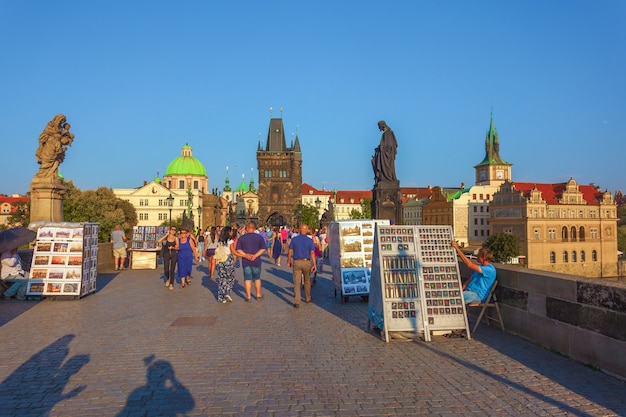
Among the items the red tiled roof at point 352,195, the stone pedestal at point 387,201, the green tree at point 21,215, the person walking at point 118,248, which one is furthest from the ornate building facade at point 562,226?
the red tiled roof at point 352,195

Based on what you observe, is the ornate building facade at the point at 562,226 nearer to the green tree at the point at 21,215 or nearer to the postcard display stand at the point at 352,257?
the green tree at the point at 21,215

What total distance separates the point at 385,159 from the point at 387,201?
64.6 inches

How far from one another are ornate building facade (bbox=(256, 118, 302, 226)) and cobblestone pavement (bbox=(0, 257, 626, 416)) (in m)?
101

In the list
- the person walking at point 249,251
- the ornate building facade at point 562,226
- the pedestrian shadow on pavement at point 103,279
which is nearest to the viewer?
the person walking at point 249,251

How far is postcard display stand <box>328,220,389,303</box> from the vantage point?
37.6 feet

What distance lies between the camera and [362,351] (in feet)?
22.6

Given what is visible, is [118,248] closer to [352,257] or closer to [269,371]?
[352,257]

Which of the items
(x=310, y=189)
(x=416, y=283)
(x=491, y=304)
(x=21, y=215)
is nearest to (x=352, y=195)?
(x=310, y=189)

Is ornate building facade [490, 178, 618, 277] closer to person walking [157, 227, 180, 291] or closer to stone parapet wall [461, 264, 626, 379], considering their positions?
person walking [157, 227, 180, 291]

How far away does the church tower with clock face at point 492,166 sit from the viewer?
118 meters

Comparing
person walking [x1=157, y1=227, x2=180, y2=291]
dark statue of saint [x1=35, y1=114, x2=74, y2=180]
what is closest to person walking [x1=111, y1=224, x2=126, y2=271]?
dark statue of saint [x1=35, y1=114, x2=74, y2=180]

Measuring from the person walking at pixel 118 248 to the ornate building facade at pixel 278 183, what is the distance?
90178mm

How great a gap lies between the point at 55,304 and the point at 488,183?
116151 millimetres

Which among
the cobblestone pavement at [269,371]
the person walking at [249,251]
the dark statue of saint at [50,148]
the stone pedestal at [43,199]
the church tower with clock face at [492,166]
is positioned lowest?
the cobblestone pavement at [269,371]
